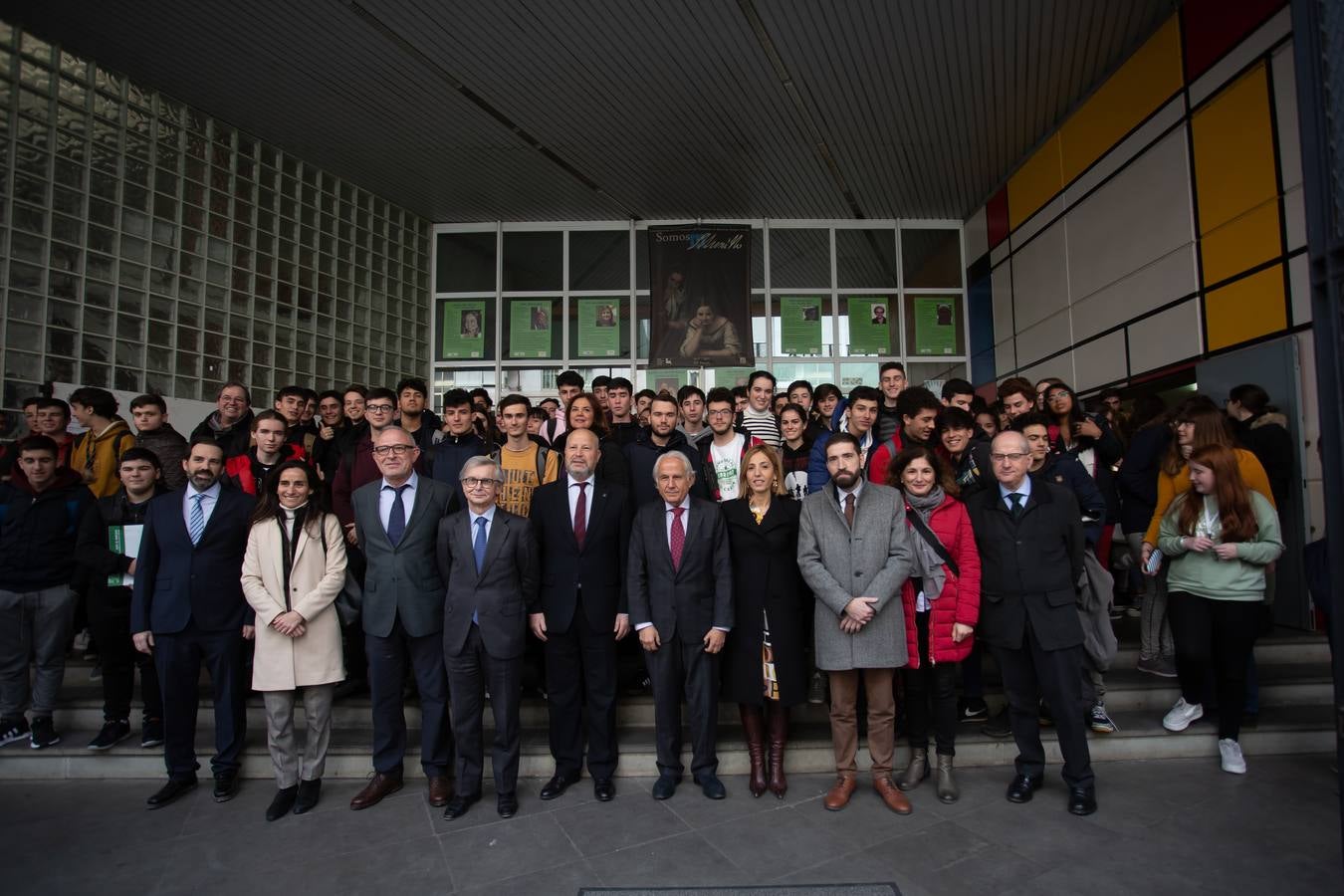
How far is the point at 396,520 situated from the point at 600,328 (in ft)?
22.8

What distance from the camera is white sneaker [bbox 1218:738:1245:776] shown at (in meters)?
3.52

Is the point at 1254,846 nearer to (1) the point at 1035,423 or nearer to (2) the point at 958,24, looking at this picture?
(1) the point at 1035,423

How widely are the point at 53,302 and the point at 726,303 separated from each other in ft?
23.6

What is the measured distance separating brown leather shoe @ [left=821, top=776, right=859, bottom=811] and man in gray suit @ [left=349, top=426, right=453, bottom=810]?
180 centimetres

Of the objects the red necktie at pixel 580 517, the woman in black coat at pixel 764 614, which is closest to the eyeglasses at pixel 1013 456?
the woman in black coat at pixel 764 614

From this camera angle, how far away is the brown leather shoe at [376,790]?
3352 millimetres

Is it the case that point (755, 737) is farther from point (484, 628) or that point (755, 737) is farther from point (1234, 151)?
point (1234, 151)

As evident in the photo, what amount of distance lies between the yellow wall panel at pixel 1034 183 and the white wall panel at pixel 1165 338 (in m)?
2.28

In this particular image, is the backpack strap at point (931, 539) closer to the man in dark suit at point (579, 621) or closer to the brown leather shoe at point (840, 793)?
the brown leather shoe at point (840, 793)

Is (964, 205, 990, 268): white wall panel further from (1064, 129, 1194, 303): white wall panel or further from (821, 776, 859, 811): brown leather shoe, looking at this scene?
(821, 776, 859, 811): brown leather shoe

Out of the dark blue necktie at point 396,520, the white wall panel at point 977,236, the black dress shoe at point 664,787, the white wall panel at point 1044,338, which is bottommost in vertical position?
the black dress shoe at point 664,787

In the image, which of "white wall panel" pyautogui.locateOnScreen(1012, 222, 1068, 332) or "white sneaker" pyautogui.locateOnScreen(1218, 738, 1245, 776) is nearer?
→ "white sneaker" pyautogui.locateOnScreen(1218, 738, 1245, 776)

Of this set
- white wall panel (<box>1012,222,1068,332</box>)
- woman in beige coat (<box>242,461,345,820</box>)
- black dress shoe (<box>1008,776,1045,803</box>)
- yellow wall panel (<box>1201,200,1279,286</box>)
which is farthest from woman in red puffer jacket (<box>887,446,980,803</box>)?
white wall panel (<box>1012,222,1068,332</box>)

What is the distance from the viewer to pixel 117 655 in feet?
12.8
